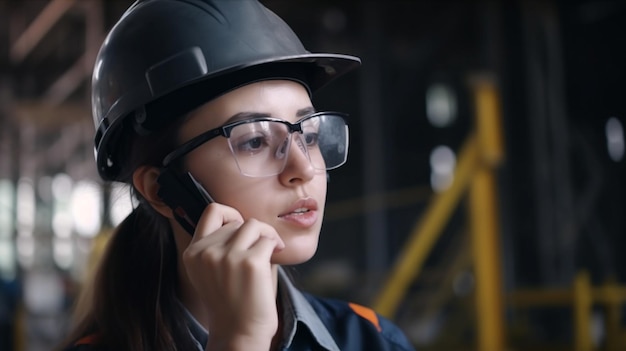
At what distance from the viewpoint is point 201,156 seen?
1.46 meters

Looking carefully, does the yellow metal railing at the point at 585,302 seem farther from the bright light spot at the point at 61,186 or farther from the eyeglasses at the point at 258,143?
the bright light spot at the point at 61,186

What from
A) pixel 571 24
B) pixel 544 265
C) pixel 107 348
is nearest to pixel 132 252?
pixel 107 348

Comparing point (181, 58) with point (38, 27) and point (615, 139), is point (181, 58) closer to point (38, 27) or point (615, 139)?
point (615, 139)

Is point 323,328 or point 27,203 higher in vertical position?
point 323,328

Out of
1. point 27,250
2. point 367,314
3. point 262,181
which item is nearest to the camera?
point 262,181

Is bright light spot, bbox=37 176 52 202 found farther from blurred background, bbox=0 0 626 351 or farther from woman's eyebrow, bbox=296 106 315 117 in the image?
woman's eyebrow, bbox=296 106 315 117

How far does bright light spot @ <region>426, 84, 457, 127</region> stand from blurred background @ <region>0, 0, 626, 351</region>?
42 mm

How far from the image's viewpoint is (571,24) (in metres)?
9.85

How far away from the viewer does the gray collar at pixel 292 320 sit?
5.11 feet

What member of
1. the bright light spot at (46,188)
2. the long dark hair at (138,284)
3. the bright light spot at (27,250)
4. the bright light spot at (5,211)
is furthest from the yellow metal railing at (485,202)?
the bright light spot at (46,188)

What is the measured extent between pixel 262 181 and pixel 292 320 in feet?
1.12

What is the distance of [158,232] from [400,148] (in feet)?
47.1

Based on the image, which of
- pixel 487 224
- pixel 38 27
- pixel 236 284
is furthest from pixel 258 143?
pixel 38 27

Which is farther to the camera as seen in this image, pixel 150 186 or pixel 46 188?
pixel 46 188
